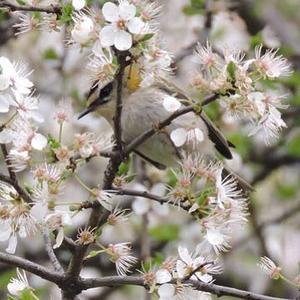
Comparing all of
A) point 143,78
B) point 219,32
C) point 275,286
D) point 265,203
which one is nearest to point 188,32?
point 219,32

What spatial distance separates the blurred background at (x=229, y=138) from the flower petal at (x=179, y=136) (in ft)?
6.64

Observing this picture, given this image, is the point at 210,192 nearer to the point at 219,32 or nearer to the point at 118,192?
the point at 118,192

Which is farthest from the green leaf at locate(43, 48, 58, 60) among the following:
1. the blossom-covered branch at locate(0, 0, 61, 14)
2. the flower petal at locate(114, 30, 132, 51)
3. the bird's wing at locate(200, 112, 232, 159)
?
the flower petal at locate(114, 30, 132, 51)

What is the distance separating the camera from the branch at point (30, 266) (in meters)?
2.62

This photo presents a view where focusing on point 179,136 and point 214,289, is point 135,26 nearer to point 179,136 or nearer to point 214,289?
point 179,136

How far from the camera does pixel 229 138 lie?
5.20 m

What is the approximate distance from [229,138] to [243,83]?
2757mm

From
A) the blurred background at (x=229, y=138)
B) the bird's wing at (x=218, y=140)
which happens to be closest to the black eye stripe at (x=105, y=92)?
the bird's wing at (x=218, y=140)

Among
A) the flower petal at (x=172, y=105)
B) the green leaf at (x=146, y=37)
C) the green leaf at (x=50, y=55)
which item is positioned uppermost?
the green leaf at (x=146, y=37)

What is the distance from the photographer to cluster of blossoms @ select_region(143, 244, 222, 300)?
2553mm

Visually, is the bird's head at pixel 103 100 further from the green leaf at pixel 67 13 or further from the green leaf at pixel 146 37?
the green leaf at pixel 146 37

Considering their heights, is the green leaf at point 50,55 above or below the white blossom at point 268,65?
below

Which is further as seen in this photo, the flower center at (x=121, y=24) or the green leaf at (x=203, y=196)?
the green leaf at (x=203, y=196)

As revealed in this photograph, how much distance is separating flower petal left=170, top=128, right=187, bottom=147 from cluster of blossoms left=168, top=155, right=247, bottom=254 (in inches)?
2.8
